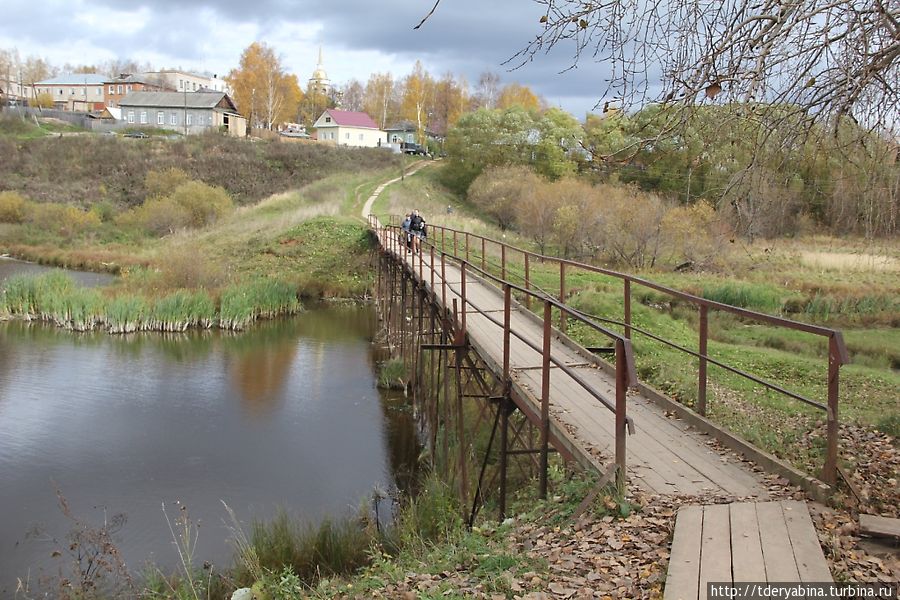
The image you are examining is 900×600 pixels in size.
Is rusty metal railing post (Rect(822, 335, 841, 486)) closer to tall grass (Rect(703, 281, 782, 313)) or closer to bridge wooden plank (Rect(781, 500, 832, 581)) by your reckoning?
bridge wooden plank (Rect(781, 500, 832, 581))

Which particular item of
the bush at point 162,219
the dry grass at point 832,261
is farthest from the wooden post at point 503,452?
the bush at point 162,219

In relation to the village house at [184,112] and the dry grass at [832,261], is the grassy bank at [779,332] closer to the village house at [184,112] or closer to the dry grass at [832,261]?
the dry grass at [832,261]

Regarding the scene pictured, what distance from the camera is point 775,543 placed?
4.32 m

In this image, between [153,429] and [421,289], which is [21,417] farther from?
[421,289]

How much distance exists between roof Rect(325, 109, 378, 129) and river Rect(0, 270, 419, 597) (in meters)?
65.4

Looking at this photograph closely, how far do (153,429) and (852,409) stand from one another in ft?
39.5

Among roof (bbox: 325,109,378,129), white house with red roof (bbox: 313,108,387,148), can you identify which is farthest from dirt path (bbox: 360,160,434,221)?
roof (bbox: 325,109,378,129)

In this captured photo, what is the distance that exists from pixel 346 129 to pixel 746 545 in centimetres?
8389

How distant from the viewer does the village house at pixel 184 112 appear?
3063 inches

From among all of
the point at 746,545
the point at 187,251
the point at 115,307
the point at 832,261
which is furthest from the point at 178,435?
the point at 832,261

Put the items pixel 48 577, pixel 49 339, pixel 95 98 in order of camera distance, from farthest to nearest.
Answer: pixel 95 98
pixel 49 339
pixel 48 577

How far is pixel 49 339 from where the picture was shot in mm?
21828

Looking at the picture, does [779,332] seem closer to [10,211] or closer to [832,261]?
[832,261]

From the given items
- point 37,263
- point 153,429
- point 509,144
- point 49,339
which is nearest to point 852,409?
point 153,429
